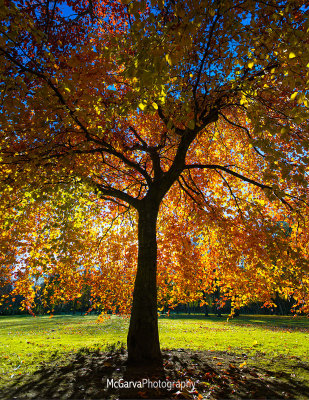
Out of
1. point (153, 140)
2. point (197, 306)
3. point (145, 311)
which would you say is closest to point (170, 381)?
A: point (145, 311)

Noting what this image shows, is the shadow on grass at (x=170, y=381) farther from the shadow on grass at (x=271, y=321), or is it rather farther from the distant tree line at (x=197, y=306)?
the distant tree line at (x=197, y=306)

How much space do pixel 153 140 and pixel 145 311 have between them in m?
7.42

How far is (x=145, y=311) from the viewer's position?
22.0 ft

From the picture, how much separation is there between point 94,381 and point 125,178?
8244 millimetres

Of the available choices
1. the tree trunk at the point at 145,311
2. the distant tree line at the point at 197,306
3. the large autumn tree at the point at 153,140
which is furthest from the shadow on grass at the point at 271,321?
the tree trunk at the point at 145,311

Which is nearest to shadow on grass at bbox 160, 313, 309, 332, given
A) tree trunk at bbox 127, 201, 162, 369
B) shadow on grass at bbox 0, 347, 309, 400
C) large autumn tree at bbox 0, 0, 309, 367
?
large autumn tree at bbox 0, 0, 309, 367

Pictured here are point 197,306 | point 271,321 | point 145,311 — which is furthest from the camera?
point 197,306

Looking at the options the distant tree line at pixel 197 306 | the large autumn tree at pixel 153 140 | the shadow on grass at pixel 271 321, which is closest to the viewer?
the large autumn tree at pixel 153 140

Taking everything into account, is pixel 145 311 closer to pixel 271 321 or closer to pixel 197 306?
pixel 271 321

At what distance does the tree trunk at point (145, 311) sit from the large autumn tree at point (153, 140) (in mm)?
32

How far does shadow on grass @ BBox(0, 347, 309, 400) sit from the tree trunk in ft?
1.53

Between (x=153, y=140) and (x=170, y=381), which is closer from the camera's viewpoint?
(x=170, y=381)

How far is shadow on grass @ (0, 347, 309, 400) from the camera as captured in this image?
4.43 metres

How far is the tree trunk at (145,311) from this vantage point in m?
6.32
